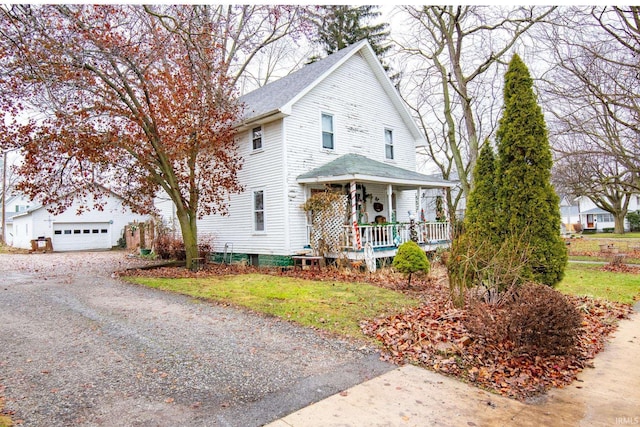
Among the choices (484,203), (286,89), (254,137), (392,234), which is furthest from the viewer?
(286,89)

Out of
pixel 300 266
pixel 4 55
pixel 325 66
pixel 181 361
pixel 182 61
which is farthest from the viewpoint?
pixel 325 66

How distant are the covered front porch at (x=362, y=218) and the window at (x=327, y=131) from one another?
893 mm

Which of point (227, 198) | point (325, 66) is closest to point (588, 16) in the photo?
point (325, 66)

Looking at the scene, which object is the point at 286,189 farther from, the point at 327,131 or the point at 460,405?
the point at 460,405

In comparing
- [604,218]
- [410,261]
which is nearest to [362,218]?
[410,261]

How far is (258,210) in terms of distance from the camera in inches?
595

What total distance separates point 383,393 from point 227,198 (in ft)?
44.1

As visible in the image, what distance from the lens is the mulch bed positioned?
4566mm

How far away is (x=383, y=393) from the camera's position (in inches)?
165

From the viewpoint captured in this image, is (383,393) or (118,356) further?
(118,356)

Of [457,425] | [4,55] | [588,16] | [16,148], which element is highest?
[588,16]

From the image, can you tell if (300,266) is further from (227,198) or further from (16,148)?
(16,148)

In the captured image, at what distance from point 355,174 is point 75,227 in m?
23.4

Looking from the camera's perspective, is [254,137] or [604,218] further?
[604,218]
